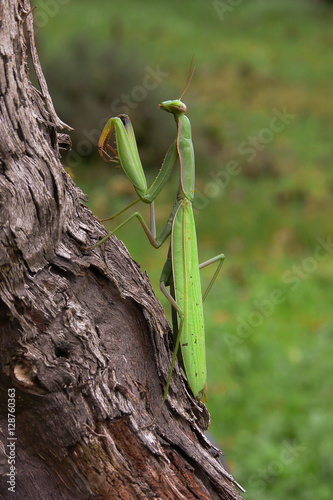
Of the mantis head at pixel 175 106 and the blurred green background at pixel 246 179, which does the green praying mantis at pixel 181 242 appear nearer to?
the mantis head at pixel 175 106

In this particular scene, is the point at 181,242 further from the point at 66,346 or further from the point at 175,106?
the point at 66,346

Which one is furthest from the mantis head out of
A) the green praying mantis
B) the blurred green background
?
the blurred green background

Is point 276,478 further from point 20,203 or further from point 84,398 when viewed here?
point 20,203

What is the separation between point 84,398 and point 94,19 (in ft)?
57.1

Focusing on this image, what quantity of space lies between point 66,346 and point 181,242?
74 cm

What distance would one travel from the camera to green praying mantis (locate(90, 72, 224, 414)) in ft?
7.14

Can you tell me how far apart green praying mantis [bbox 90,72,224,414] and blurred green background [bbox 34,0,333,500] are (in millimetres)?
2340

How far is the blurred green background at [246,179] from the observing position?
186 inches

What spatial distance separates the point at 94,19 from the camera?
56.7 ft

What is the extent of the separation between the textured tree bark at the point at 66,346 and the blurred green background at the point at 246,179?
98.7 inches

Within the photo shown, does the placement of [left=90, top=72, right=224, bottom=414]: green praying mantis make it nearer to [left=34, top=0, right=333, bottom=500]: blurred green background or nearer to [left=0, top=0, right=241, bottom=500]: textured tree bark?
[left=0, top=0, right=241, bottom=500]: textured tree bark

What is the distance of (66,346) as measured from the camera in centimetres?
174

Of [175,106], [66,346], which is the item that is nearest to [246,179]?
[175,106]

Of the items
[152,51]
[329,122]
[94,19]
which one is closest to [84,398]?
[329,122]
